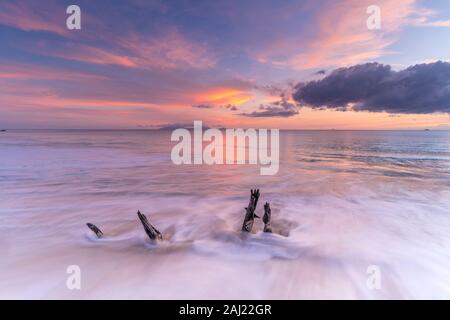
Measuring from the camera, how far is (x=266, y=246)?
412 cm

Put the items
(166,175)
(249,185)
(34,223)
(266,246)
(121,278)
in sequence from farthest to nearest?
(166,175)
(249,185)
(34,223)
(266,246)
(121,278)

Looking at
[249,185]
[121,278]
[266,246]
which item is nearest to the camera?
[121,278]

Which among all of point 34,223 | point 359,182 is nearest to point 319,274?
point 34,223

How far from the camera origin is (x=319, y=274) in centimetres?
343

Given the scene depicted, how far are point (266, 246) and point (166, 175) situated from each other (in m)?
7.69

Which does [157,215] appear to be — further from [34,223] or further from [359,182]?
[359,182]

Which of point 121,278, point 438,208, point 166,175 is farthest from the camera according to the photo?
point 166,175

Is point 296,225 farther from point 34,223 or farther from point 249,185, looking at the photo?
point 34,223
